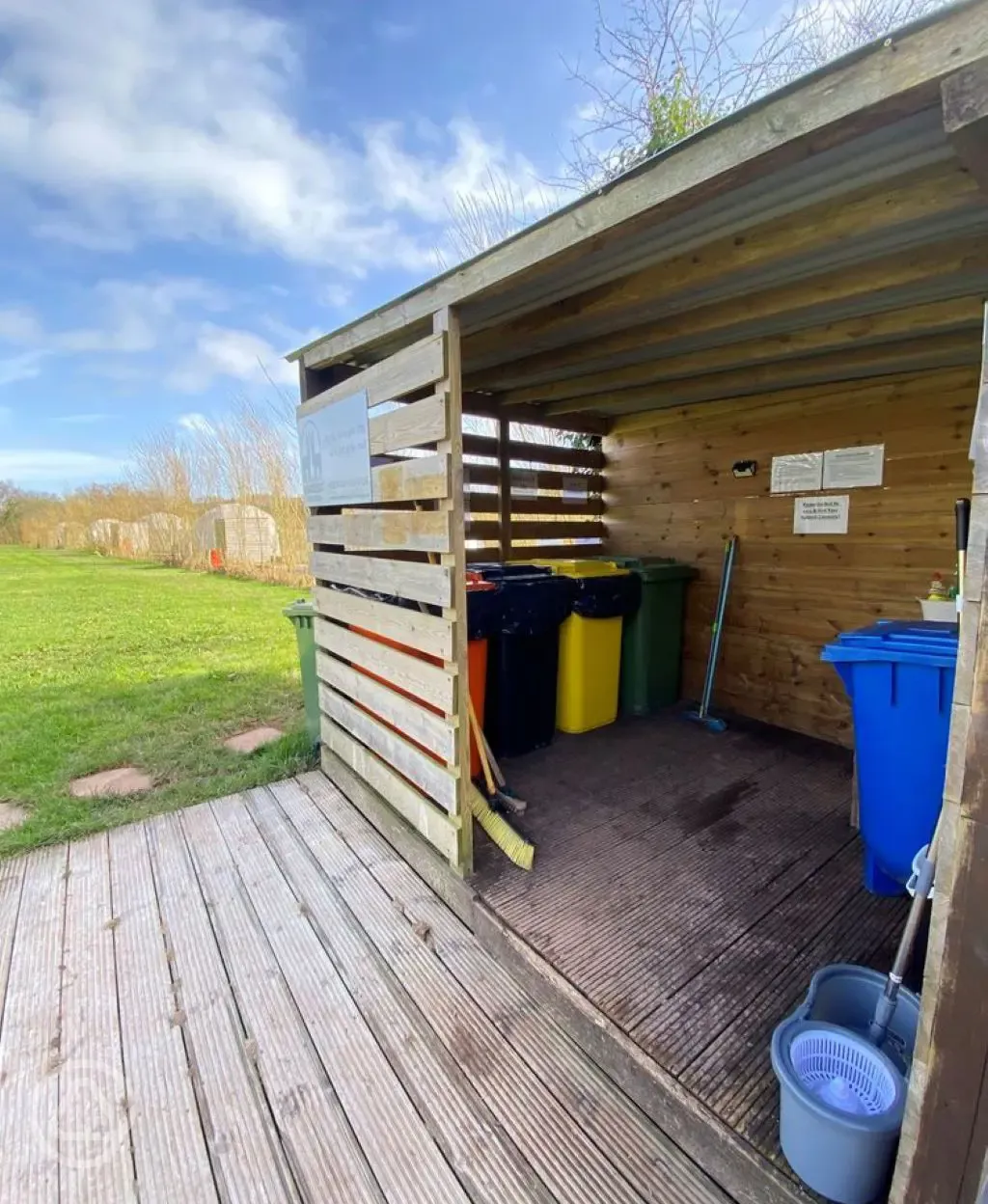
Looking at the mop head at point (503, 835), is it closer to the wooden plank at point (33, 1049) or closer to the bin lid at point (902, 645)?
the bin lid at point (902, 645)

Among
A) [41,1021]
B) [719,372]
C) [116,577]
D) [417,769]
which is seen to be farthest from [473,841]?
[116,577]

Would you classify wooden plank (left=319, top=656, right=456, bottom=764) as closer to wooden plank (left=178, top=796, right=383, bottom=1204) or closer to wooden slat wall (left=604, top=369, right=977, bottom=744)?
wooden plank (left=178, top=796, right=383, bottom=1204)

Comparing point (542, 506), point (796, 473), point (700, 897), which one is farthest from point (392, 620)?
point (796, 473)

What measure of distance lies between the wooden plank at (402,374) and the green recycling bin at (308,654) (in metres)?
1.33

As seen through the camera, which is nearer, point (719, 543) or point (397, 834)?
point (397, 834)

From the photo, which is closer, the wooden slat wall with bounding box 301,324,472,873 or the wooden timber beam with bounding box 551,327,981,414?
the wooden slat wall with bounding box 301,324,472,873

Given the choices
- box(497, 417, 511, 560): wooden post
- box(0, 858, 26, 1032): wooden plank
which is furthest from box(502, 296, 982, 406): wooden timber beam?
box(0, 858, 26, 1032): wooden plank

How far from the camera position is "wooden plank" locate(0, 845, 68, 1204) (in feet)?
4.22

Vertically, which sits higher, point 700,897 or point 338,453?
point 338,453

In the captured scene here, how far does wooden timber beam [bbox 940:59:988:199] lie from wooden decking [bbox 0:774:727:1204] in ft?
6.75

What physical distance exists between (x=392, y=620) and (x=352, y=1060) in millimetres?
1468

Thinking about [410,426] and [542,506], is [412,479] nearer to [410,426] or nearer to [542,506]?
[410,426]

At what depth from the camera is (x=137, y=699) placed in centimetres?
455

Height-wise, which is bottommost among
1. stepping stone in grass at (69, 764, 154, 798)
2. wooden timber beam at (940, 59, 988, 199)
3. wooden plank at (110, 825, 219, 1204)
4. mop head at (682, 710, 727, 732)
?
wooden plank at (110, 825, 219, 1204)
